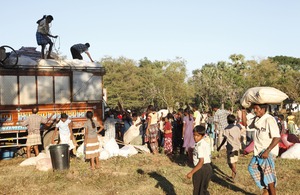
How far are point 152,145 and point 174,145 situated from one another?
122cm

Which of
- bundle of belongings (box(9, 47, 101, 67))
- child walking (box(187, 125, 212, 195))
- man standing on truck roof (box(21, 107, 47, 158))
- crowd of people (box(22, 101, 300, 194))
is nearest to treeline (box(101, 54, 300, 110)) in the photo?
crowd of people (box(22, 101, 300, 194))

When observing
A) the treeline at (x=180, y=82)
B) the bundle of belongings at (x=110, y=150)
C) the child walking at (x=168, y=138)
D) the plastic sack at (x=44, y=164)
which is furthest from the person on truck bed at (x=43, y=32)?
the treeline at (x=180, y=82)

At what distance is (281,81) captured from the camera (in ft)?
141

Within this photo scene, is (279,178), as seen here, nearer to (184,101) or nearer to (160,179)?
(160,179)

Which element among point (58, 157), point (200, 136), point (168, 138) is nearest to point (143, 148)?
point (168, 138)

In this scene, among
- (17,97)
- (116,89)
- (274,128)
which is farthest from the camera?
(116,89)

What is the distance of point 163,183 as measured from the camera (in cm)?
844

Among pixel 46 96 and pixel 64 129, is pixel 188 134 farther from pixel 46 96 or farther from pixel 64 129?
pixel 46 96

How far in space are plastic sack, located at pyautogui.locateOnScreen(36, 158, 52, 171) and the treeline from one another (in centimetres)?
3610

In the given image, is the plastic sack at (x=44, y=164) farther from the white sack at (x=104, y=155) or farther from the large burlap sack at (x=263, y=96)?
the large burlap sack at (x=263, y=96)

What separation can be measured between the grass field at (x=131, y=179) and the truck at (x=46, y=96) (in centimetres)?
140

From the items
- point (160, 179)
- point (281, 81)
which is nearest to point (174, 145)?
point (160, 179)

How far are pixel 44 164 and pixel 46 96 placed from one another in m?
2.99

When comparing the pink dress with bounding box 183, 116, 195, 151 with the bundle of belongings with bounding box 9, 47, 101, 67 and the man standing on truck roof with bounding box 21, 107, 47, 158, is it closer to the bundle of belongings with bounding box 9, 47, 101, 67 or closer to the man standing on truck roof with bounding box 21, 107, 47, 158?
the bundle of belongings with bounding box 9, 47, 101, 67
